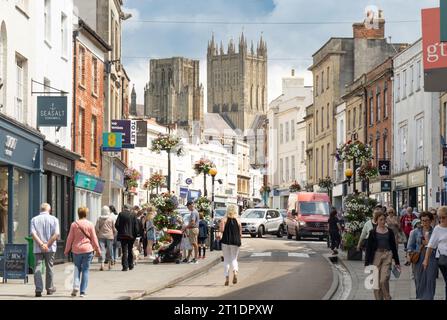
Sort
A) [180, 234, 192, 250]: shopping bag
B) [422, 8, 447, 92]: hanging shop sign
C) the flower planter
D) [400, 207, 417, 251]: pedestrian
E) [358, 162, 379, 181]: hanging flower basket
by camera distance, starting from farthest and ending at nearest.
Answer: [358, 162, 379, 181]: hanging flower basket
[400, 207, 417, 251]: pedestrian
the flower planter
[180, 234, 192, 250]: shopping bag
[422, 8, 447, 92]: hanging shop sign

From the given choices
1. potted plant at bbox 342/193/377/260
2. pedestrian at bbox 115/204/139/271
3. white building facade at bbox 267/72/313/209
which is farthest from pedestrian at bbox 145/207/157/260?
white building facade at bbox 267/72/313/209

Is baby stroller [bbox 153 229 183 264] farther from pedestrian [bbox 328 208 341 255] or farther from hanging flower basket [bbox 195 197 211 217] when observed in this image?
hanging flower basket [bbox 195 197 211 217]

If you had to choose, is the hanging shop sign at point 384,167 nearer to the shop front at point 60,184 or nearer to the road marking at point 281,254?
the road marking at point 281,254

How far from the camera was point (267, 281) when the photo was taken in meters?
25.8

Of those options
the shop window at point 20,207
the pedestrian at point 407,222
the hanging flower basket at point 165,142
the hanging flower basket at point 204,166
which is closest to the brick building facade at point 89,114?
the shop window at point 20,207

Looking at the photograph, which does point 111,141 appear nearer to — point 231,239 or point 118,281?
point 118,281

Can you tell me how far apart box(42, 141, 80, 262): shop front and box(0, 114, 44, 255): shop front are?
1.26 metres

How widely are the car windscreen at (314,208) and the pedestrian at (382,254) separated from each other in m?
34.7

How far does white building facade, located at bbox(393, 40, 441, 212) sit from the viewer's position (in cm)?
5069

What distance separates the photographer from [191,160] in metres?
132

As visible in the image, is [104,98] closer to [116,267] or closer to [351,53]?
[116,267]
